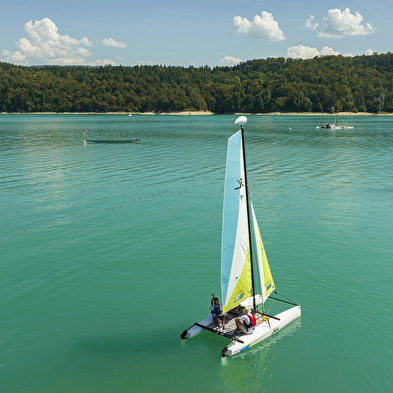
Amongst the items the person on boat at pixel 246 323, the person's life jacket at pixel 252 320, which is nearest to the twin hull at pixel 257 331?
the person on boat at pixel 246 323

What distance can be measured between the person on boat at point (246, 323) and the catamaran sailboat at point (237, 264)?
0.17m

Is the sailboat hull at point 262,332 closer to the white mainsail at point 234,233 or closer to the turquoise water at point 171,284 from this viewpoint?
the turquoise water at point 171,284

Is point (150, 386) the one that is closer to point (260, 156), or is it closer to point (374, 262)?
point (374, 262)

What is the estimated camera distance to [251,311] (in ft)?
61.6

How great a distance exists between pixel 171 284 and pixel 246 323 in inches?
285

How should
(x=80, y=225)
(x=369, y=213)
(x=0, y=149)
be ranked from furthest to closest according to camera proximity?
(x=0, y=149)
(x=369, y=213)
(x=80, y=225)

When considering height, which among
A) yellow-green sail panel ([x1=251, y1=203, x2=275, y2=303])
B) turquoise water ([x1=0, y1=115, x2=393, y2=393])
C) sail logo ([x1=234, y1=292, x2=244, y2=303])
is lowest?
turquoise water ([x1=0, y1=115, x2=393, y2=393])

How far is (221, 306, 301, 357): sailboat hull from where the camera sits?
16.8m

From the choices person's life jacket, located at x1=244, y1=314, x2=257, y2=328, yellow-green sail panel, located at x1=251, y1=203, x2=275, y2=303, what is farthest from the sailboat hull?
yellow-green sail panel, located at x1=251, y1=203, x2=275, y2=303

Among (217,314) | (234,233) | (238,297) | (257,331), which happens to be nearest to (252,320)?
(257,331)

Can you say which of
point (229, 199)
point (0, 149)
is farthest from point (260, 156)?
point (229, 199)

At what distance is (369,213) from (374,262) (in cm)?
1262

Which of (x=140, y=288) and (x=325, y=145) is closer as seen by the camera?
(x=140, y=288)

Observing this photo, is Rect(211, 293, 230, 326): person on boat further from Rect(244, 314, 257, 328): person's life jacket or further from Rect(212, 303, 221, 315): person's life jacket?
Rect(244, 314, 257, 328): person's life jacket
